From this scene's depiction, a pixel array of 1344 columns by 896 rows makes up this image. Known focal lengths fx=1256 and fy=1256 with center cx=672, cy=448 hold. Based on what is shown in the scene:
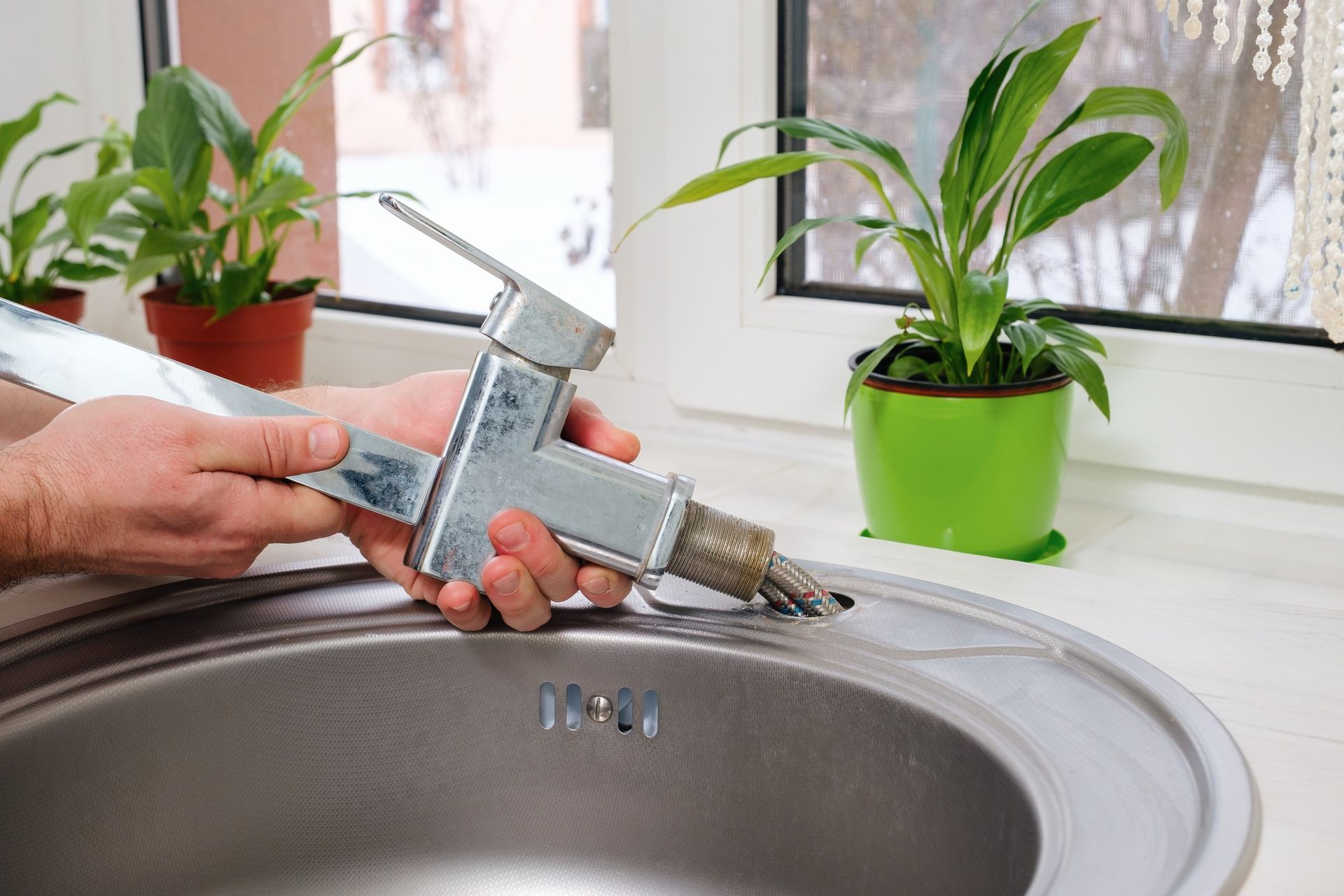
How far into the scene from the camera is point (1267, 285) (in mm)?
806

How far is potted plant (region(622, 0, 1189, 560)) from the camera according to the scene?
2.24ft

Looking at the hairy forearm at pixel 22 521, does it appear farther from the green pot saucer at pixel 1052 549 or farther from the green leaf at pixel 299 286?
the green leaf at pixel 299 286

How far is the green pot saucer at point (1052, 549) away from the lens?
2.50ft

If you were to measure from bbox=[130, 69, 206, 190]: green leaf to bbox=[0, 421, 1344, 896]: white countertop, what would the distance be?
1.51ft

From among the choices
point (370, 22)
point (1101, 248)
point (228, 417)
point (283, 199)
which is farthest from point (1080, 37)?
point (370, 22)

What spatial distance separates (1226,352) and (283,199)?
0.71 metres

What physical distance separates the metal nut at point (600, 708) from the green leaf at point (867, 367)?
0.74 ft

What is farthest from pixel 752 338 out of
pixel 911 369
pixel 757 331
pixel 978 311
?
pixel 978 311

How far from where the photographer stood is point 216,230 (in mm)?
1042

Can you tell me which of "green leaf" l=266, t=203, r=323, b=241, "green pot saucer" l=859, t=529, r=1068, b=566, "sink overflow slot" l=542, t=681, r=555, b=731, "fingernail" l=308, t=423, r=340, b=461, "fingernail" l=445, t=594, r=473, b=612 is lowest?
"sink overflow slot" l=542, t=681, r=555, b=731

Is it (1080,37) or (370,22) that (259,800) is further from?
(370,22)

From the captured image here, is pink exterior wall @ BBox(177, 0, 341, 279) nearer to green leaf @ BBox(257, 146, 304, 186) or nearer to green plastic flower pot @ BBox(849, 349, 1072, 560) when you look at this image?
green leaf @ BBox(257, 146, 304, 186)

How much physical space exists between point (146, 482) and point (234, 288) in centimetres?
54

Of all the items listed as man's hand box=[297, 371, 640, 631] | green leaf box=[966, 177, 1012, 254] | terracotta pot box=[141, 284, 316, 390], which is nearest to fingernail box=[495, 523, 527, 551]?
man's hand box=[297, 371, 640, 631]
